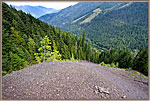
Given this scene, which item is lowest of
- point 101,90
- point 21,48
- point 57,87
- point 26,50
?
point 26,50

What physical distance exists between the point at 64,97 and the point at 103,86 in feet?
9.48

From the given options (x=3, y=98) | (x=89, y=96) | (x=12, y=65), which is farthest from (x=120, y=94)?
(x=12, y=65)

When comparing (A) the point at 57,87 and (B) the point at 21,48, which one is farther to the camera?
(B) the point at 21,48

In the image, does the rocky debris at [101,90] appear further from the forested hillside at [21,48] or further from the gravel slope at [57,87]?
the forested hillside at [21,48]

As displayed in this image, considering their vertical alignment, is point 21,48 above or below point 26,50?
above

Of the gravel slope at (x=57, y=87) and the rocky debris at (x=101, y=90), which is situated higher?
the gravel slope at (x=57, y=87)

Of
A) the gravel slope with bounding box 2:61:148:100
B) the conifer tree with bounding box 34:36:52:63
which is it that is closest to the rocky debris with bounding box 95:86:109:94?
the gravel slope with bounding box 2:61:148:100

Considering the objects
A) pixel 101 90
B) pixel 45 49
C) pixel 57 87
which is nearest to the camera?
pixel 57 87

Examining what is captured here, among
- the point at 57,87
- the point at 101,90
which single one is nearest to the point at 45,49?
the point at 57,87

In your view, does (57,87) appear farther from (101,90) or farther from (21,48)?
(21,48)

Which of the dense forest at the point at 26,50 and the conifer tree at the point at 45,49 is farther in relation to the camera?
the dense forest at the point at 26,50

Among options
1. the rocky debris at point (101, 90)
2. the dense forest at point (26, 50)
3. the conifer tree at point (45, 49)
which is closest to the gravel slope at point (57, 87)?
the rocky debris at point (101, 90)

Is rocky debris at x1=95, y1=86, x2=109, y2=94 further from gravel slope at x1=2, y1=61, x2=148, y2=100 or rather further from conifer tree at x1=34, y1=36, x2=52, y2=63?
conifer tree at x1=34, y1=36, x2=52, y2=63

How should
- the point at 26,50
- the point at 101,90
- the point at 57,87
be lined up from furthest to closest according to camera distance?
the point at 26,50, the point at 101,90, the point at 57,87
